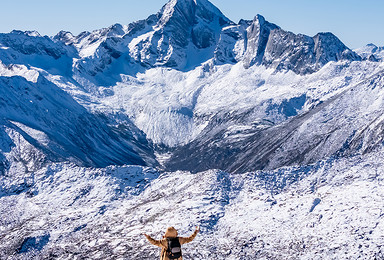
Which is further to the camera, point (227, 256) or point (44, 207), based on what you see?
point (44, 207)

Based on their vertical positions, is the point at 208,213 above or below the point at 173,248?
above

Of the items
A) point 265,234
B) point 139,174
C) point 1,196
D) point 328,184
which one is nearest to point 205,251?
point 265,234

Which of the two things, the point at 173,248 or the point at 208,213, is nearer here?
the point at 173,248

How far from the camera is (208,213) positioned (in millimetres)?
70938

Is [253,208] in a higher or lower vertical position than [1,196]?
lower

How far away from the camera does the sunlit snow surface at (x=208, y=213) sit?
57719mm

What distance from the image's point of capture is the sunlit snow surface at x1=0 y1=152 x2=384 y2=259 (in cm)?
5772

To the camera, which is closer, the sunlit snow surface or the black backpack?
the black backpack

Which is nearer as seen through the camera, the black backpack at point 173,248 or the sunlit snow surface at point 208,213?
the black backpack at point 173,248

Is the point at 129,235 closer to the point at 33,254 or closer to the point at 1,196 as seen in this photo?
the point at 33,254

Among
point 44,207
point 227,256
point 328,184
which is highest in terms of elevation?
point 44,207

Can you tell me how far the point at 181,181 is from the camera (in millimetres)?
92062

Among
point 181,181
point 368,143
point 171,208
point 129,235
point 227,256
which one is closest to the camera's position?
point 227,256

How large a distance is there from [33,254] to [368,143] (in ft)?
467
